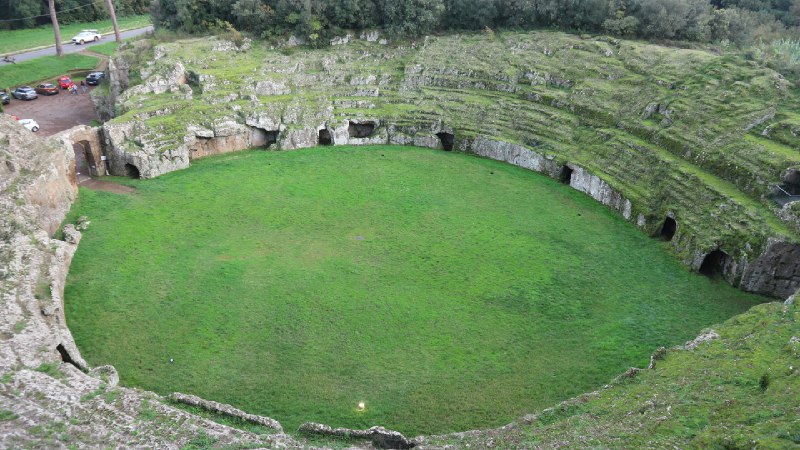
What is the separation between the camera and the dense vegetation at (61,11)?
56719mm

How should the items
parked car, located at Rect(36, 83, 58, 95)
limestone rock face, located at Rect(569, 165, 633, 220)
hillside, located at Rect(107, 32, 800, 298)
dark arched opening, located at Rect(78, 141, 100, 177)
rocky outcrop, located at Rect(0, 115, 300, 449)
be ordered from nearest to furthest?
rocky outcrop, located at Rect(0, 115, 300, 449)
hillside, located at Rect(107, 32, 800, 298)
limestone rock face, located at Rect(569, 165, 633, 220)
dark arched opening, located at Rect(78, 141, 100, 177)
parked car, located at Rect(36, 83, 58, 95)

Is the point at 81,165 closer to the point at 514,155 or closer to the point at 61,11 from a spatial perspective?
the point at 514,155

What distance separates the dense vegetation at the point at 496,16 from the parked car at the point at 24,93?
10360 mm

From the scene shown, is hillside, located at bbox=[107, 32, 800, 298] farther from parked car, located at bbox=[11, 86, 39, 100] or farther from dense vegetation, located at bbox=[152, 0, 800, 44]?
parked car, located at bbox=[11, 86, 39, 100]

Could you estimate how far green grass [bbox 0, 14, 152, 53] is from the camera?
52.7 metres

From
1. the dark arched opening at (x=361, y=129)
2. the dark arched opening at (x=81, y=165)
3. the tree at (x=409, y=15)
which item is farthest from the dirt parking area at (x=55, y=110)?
the tree at (x=409, y=15)

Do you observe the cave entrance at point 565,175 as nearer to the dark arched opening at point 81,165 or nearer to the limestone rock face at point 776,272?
the limestone rock face at point 776,272

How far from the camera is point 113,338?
19688 mm

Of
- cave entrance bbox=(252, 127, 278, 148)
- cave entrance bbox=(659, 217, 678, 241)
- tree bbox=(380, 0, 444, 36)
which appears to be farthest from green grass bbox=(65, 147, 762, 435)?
tree bbox=(380, 0, 444, 36)

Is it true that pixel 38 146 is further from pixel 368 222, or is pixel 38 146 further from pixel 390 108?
pixel 390 108

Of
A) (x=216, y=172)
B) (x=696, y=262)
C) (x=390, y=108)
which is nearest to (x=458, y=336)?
(x=696, y=262)

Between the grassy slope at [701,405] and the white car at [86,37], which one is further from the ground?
the white car at [86,37]

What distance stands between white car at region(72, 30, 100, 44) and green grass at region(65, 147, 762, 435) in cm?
3435

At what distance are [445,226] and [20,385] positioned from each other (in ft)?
57.3
